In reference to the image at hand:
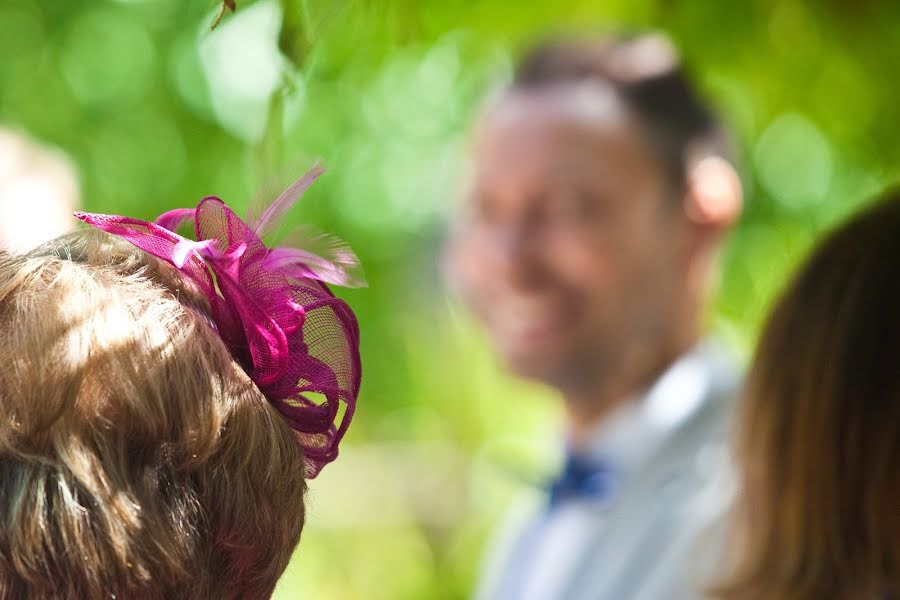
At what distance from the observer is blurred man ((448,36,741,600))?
259 cm

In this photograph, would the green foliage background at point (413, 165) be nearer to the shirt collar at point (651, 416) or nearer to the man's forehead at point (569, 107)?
the man's forehead at point (569, 107)

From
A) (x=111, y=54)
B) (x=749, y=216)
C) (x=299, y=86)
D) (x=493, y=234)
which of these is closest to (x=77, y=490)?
(x=299, y=86)

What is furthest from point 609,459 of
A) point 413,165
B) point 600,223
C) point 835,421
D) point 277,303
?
point 413,165

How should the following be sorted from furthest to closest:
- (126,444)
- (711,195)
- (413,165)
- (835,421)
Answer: (413,165) → (711,195) → (835,421) → (126,444)

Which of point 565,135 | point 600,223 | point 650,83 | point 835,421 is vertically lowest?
point 835,421

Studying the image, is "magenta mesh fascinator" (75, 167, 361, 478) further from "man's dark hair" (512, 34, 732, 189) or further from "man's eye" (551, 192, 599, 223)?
"man's dark hair" (512, 34, 732, 189)

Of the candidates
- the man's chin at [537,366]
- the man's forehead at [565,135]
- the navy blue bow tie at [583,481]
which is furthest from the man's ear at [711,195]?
the navy blue bow tie at [583,481]

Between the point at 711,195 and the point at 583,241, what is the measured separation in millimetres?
360

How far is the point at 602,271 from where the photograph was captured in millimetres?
2730

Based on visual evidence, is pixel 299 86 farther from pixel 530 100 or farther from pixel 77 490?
pixel 530 100

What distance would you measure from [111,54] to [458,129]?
6.10 ft

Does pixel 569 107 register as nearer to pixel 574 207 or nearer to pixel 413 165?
pixel 574 207

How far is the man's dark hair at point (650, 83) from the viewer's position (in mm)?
2797

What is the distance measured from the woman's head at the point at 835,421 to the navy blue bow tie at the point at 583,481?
77cm
